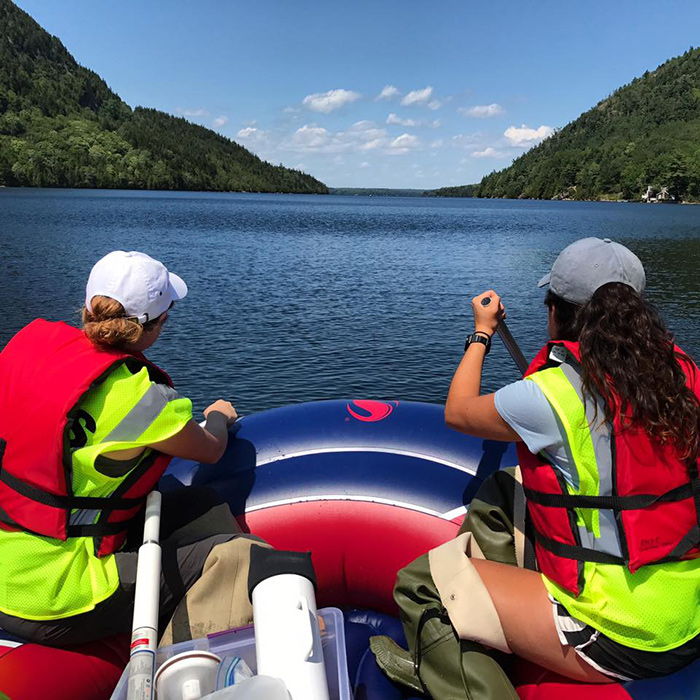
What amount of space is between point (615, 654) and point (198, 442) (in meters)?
1.47

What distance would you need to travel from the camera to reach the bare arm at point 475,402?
190cm

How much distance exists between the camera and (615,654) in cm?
174

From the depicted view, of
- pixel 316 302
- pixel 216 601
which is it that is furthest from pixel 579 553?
pixel 316 302

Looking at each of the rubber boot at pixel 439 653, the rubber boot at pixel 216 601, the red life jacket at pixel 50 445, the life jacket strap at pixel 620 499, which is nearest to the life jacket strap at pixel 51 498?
the red life jacket at pixel 50 445

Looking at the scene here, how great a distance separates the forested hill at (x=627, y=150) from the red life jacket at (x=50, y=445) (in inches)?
4570

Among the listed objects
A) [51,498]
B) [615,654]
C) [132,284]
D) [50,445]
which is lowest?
[615,654]

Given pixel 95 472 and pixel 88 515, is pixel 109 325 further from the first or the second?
pixel 88 515

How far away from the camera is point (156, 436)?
1.98 meters

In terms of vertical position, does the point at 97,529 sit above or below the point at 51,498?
below

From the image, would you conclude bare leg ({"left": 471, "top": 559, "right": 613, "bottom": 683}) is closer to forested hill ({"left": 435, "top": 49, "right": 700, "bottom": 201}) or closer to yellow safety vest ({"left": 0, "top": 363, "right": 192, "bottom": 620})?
yellow safety vest ({"left": 0, "top": 363, "right": 192, "bottom": 620})

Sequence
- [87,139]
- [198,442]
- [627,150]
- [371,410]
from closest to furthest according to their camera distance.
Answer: [198,442], [371,410], [87,139], [627,150]

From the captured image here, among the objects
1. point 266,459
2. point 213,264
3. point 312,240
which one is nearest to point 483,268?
point 213,264

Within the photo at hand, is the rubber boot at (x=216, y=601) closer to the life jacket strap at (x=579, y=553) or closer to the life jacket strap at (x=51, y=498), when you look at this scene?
the life jacket strap at (x=51, y=498)

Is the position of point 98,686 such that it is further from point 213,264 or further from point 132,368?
point 213,264
